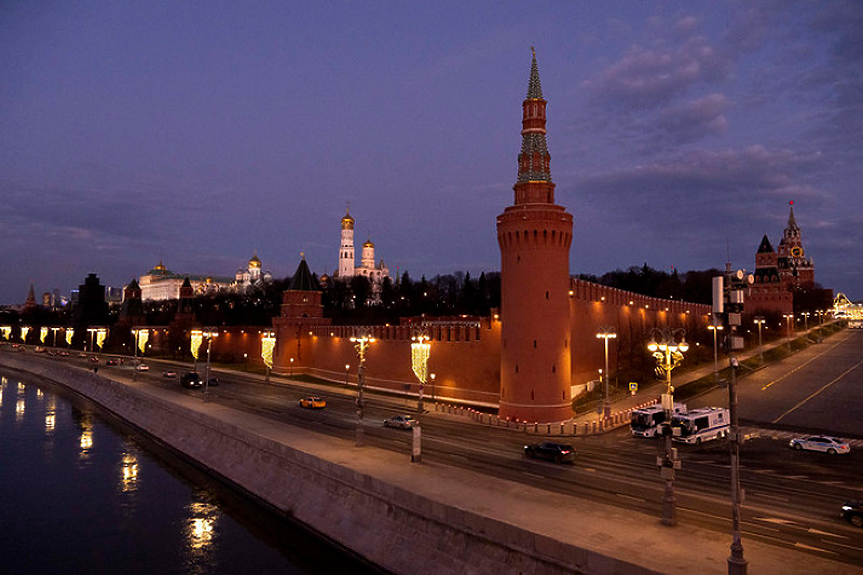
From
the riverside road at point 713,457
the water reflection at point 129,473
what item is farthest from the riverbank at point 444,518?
the water reflection at point 129,473

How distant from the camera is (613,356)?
186 feet

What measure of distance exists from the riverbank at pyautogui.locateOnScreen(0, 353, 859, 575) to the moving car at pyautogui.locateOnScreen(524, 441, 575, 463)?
5710 millimetres

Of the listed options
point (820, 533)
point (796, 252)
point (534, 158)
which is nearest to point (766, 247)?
point (796, 252)

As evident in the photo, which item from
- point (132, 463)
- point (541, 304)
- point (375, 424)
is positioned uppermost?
point (541, 304)

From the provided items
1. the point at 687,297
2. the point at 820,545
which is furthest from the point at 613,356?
the point at 687,297

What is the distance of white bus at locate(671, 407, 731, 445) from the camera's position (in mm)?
34719

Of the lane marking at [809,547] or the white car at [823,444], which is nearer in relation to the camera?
the lane marking at [809,547]

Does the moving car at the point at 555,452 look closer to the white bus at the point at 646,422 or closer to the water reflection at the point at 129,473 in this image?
the white bus at the point at 646,422

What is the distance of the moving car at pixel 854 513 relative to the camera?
19.0 meters

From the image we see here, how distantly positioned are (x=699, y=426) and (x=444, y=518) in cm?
2238

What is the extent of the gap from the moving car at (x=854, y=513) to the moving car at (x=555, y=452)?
37.9 feet

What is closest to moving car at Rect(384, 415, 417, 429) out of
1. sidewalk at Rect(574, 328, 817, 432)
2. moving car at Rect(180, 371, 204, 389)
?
sidewalk at Rect(574, 328, 817, 432)

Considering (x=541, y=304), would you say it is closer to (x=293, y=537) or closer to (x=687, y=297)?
(x=293, y=537)

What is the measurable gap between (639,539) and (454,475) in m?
9.16
